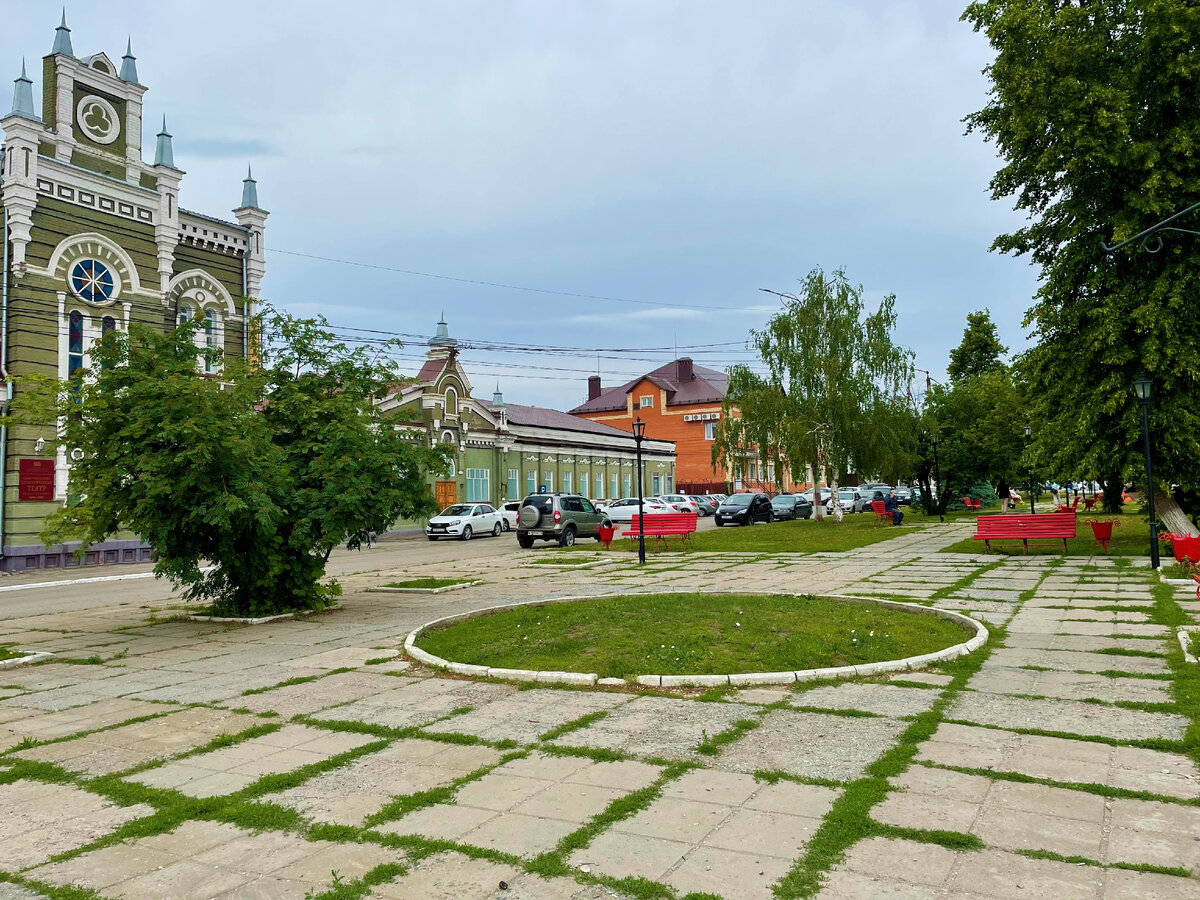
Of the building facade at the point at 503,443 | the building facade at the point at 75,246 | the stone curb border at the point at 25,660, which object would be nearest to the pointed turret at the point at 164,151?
the building facade at the point at 75,246

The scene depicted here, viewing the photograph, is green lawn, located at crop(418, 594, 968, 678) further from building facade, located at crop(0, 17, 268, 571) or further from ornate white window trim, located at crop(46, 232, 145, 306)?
ornate white window trim, located at crop(46, 232, 145, 306)

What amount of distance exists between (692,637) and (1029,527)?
15.5 metres

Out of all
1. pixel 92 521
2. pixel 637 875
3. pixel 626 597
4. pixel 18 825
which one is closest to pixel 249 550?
pixel 92 521

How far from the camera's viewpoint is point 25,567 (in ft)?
86.1

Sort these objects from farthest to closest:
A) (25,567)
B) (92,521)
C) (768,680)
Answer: (25,567) < (92,521) < (768,680)

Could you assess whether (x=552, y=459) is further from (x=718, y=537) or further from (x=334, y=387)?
(x=334, y=387)

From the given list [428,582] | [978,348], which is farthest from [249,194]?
[978,348]

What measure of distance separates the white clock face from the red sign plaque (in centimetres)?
1140

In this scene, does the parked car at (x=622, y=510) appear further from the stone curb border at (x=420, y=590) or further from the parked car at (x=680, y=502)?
the stone curb border at (x=420, y=590)

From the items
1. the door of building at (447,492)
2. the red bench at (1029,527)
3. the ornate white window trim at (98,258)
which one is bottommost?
the red bench at (1029,527)

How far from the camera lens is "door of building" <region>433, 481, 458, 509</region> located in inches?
1828

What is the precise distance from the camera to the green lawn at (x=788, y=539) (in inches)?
1051

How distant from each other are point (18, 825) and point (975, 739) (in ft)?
19.7

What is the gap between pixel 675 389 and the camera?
80312mm
